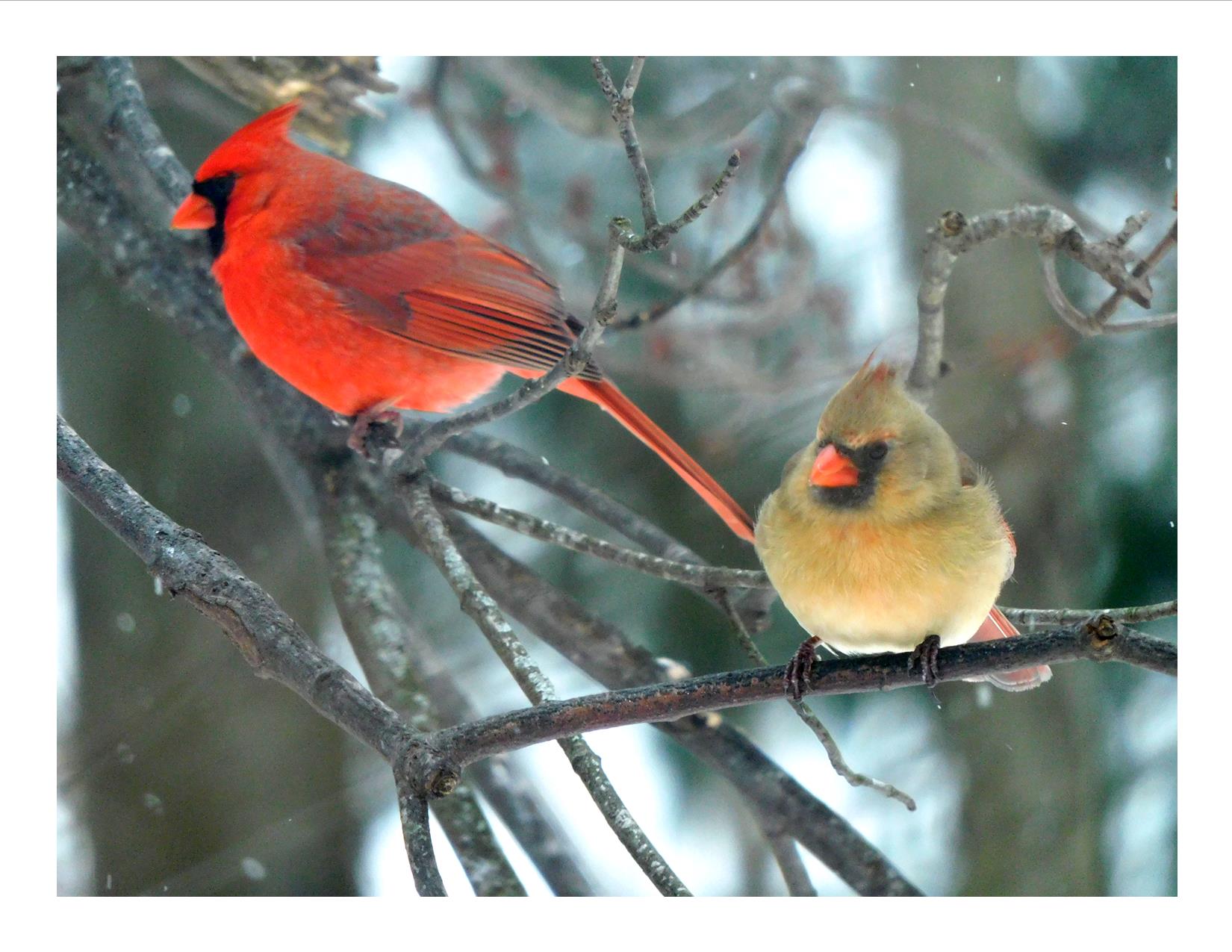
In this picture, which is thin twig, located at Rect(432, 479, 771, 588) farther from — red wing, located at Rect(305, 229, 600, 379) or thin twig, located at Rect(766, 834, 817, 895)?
thin twig, located at Rect(766, 834, 817, 895)

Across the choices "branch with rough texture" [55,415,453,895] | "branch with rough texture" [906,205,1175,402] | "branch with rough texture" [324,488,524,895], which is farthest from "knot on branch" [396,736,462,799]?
"branch with rough texture" [906,205,1175,402]

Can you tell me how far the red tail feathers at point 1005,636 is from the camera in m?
1.53

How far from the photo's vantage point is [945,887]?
1.94 meters

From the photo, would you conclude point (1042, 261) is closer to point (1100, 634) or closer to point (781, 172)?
point (781, 172)

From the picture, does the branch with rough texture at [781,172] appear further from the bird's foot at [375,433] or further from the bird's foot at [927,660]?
the bird's foot at [927,660]

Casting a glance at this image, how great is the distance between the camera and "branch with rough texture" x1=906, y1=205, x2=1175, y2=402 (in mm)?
1704

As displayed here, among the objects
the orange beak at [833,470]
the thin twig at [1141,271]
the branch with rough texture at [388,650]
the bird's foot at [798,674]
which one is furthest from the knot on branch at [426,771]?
the thin twig at [1141,271]

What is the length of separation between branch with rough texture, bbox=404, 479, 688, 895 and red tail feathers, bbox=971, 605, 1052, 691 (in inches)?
18.6

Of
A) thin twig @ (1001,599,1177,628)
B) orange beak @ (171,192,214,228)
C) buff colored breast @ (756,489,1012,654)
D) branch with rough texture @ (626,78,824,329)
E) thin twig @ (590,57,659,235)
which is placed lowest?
buff colored breast @ (756,489,1012,654)

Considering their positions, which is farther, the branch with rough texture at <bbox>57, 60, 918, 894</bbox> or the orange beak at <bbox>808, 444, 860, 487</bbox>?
the branch with rough texture at <bbox>57, 60, 918, 894</bbox>

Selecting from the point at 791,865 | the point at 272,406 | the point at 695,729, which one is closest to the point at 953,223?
the point at 695,729

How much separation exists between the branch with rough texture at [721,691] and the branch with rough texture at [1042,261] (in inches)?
22.8
